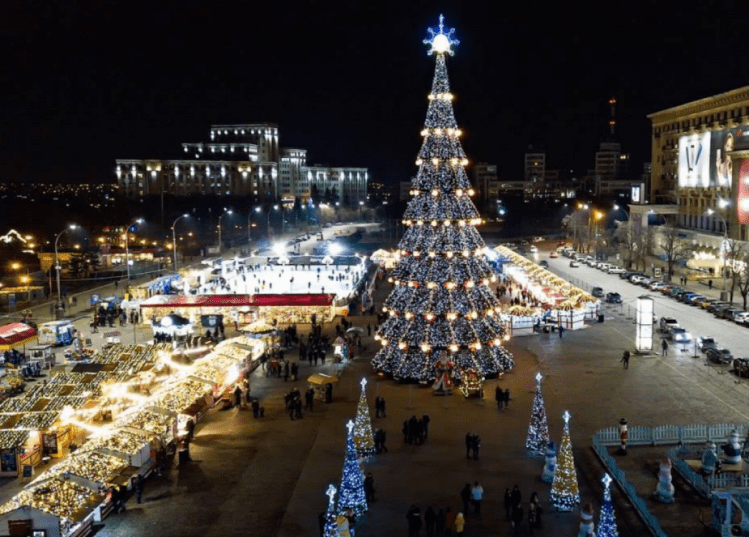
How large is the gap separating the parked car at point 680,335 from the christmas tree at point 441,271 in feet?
36.1

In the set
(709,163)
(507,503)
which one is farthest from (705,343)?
(709,163)

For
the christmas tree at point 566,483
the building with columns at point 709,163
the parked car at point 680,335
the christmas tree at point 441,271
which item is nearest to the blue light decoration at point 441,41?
the christmas tree at point 441,271

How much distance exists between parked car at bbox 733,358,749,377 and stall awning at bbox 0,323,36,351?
29513mm

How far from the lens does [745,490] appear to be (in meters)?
14.4

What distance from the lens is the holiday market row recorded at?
1471 cm

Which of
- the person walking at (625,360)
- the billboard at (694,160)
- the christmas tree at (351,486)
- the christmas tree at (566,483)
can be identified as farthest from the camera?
the billboard at (694,160)

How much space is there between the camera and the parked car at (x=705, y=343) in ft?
100

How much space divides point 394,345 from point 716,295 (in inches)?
1163

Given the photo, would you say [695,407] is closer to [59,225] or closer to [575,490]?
[575,490]

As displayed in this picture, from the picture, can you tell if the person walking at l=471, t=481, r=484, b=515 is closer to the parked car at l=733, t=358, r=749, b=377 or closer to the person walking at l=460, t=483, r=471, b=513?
the person walking at l=460, t=483, r=471, b=513

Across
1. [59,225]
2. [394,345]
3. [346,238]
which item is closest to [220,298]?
[394,345]

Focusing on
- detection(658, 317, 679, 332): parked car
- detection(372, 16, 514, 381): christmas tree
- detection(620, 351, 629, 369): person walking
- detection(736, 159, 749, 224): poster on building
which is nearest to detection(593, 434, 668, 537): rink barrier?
detection(372, 16, 514, 381): christmas tree

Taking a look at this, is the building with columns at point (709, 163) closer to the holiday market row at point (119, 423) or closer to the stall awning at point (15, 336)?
the holiday market row at point (119, 423)

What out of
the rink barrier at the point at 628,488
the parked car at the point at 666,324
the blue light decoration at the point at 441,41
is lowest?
the rink barrier at the point at 628,488
